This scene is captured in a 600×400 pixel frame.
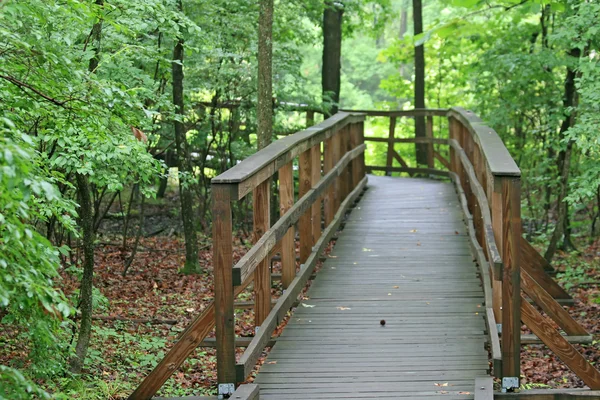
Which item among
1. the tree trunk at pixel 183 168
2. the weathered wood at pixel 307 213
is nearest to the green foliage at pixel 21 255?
the weathered wood at pixel 307 213

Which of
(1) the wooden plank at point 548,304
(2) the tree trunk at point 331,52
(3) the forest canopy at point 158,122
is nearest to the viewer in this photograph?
(3) the forest canopy at point 158,122

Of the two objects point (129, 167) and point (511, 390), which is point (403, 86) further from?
point (511, 390)

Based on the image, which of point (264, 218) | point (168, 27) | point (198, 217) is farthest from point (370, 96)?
point (264, 218)

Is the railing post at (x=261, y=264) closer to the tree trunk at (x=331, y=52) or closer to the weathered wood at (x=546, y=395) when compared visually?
the weathered wood at (x=546, y=395)

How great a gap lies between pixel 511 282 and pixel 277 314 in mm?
1764

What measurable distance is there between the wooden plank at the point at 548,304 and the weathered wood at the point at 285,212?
1.84 meters

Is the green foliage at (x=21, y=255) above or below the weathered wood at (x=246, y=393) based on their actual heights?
above

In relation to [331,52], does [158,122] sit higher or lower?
lower

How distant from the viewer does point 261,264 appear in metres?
5.61

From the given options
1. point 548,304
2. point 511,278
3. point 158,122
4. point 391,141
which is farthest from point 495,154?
point 391,141

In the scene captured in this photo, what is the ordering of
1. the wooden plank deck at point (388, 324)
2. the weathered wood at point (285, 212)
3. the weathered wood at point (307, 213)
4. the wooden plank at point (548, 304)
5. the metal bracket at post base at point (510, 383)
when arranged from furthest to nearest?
the weathered wood at point (307, 213) < the weathered wood at point (285, 212) < the wooden plank at point (548, 304) < the wooden plank deck at point (388, 324) < the metal bracket at post base at point (510, 383)

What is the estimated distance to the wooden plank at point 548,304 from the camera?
600 centimetres

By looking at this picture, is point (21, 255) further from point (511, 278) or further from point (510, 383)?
point (510, 383)

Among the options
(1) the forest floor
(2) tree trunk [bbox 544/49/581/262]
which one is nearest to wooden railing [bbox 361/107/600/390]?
(1) the forest floor
